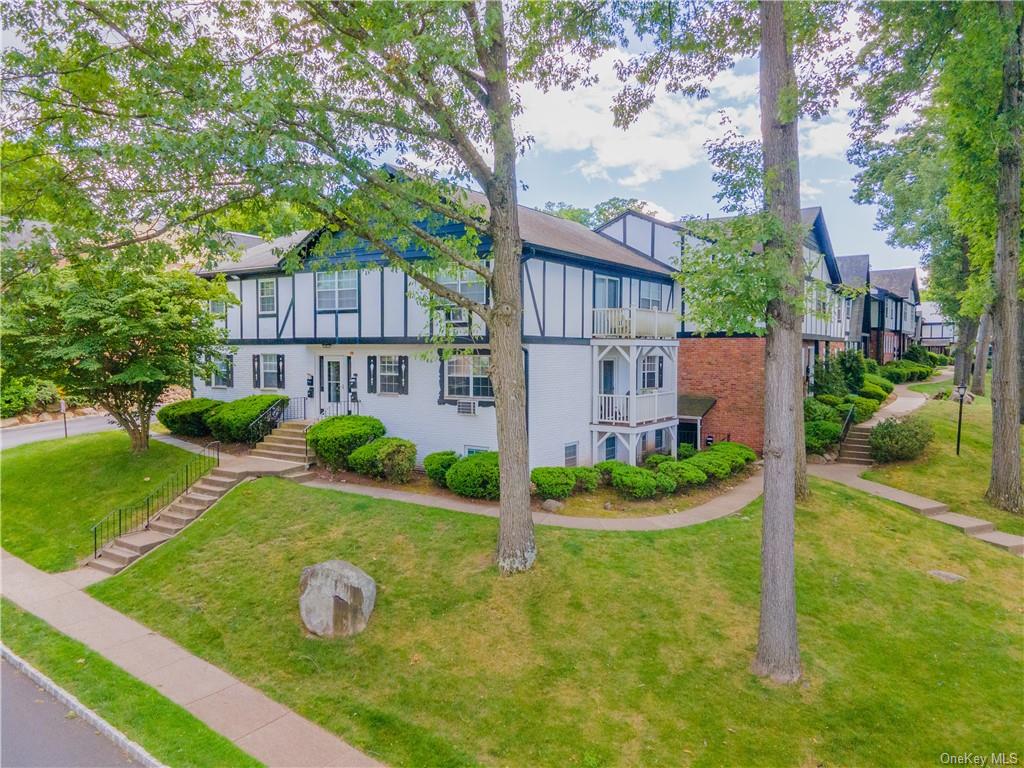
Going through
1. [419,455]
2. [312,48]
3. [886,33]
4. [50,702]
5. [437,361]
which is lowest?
[50,702]

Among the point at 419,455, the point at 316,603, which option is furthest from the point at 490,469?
the point at 316,603

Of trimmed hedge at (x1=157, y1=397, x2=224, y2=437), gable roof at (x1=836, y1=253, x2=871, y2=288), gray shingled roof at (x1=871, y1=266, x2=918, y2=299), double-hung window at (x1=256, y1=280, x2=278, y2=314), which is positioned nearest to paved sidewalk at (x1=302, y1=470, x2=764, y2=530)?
trimmed hedge at (x1=157, y1=397, x2=224, y2=437)

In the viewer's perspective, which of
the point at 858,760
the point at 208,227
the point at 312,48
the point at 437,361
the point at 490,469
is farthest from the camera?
the point at 437,361

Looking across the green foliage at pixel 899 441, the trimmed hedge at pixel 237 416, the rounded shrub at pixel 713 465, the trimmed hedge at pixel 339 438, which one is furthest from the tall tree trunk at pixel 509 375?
the green foliage at pixel 899 441

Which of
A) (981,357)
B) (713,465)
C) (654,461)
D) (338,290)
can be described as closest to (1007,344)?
(713,465)

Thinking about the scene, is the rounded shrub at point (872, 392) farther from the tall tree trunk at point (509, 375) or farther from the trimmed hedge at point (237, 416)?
the trimmed hedge at point (237, 416)

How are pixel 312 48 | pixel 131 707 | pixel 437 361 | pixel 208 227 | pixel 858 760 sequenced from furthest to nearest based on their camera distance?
pixel 437 361
pixel 312 48
pixel 208 227
pixel 131 707
pixel 858 760

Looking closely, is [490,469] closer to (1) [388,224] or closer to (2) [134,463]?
(1) [388,224]
